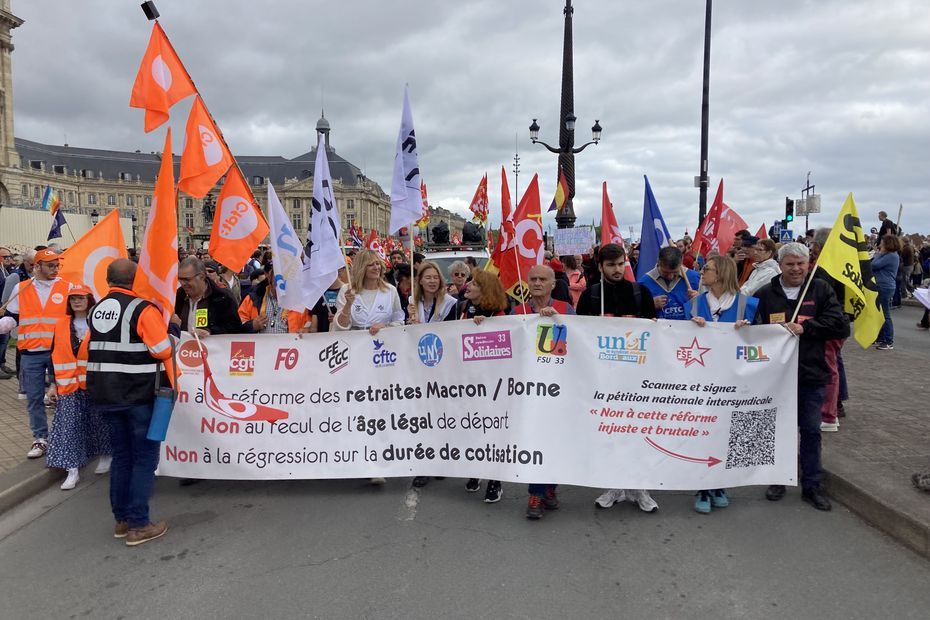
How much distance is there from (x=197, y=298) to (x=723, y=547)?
4.50m

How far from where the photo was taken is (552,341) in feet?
14.8

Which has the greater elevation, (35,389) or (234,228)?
(234,228)

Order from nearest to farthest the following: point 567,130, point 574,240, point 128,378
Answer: point 128,378 < point 574,240 < point 567,130

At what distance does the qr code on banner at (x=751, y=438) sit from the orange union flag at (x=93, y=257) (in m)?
5.25

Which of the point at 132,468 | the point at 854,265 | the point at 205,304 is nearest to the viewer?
the point at 132,468

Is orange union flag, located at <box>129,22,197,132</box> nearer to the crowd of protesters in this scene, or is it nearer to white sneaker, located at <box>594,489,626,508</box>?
the crowd of protesters

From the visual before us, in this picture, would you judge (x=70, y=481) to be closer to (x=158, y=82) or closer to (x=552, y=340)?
(x=158, y=82)

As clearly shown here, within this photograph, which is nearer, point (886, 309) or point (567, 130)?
point (886, 309)

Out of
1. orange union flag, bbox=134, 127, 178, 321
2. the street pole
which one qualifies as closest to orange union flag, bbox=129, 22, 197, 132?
orange union flag, bbox=134, 127, 178, 321

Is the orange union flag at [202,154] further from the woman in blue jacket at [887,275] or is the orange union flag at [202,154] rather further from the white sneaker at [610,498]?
the woman in blue jacket at [887,275]

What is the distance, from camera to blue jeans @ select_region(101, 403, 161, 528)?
404cm

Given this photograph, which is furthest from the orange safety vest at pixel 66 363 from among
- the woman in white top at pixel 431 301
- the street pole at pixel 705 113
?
the street pole at pixel 705 113

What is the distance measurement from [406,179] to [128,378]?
2878 millimetres

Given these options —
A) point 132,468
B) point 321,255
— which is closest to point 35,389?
point 132,468
